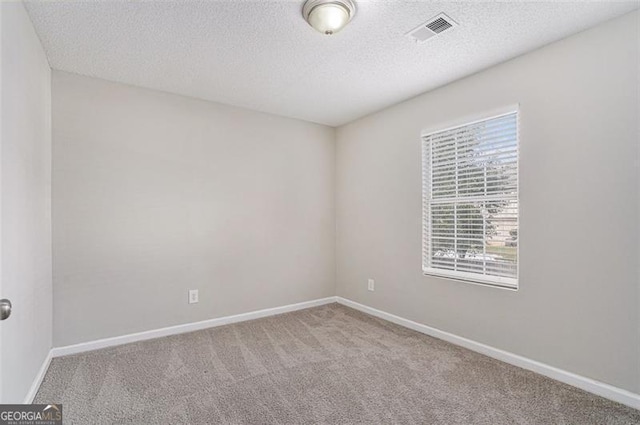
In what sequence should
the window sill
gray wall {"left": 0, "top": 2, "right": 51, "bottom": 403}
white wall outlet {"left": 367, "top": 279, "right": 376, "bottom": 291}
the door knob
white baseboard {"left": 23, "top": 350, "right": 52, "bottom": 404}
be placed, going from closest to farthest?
the door knob, gray wall {"left": 0, "top": 2, "right": 51, "bottom": 403}, white baseboard {"left": 23, "top": 350, "right": 52, "bottom": 404}, the window sill, white wall outlet {"left": 367, "top": 279, "right": 376, "bottom": 291}

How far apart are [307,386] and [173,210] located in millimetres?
2079

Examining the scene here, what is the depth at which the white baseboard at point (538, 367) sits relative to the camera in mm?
2010

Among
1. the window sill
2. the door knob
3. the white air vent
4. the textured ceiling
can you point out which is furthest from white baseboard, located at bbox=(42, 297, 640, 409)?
the white air vent

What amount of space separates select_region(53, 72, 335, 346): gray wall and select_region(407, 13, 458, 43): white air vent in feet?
6.80

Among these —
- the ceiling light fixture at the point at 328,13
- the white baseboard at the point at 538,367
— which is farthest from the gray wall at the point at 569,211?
the ceiling light fixture at the point at 328,13

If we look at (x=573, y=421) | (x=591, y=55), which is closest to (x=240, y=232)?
(x=573, y=421)

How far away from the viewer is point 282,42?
7.59 feet

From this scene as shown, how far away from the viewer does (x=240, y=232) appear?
12.0 feet

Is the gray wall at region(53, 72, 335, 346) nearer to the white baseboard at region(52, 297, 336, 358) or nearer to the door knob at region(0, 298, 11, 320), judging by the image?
the white baseboard at region(52, 297, 336, 358)

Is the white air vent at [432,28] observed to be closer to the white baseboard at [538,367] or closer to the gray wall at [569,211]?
the gray wall at [569,211]

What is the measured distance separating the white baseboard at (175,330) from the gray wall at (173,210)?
5cm

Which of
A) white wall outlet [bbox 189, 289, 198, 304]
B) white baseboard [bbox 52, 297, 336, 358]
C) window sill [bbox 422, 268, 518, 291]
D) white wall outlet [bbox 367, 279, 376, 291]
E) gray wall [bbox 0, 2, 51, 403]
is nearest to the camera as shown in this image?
gray wall [bbox 0, 2, 51, 403]

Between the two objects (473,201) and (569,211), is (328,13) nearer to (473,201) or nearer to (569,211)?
(473,201)

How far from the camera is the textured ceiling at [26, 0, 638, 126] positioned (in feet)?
6.47
